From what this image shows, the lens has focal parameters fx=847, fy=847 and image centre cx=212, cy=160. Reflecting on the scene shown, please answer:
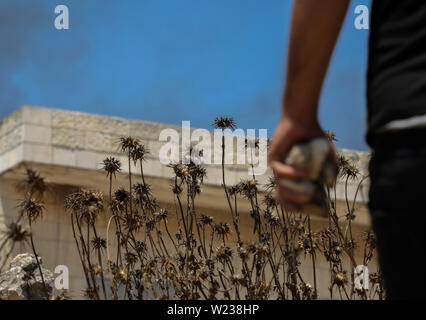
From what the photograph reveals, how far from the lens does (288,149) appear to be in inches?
42.0

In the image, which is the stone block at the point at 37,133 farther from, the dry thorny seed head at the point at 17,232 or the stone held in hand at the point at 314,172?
the stone held in hand at the point at 314,172

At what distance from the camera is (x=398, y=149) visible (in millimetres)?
933

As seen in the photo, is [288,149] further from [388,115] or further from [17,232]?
[17,232]

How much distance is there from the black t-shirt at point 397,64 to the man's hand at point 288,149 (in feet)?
0.28

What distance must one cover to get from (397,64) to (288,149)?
0.59ft

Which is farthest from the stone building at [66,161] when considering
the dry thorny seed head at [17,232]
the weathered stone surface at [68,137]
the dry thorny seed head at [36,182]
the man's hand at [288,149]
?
the man's hand at [288,149]

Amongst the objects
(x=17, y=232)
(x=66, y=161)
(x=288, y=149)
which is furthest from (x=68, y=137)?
(x=288, y=149)

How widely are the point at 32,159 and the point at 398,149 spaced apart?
1038 centimetres

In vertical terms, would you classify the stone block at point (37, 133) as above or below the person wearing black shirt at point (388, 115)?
above

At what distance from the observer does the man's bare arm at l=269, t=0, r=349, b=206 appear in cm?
103

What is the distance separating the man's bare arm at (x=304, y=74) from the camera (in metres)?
1.03

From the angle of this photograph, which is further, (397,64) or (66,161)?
(66,161)
